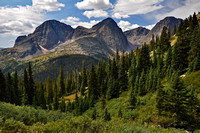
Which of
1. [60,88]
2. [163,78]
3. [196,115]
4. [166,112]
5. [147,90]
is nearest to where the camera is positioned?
[196,115]

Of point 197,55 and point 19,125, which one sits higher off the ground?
point 197,55

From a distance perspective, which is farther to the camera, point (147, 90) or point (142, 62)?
point (142, 62)

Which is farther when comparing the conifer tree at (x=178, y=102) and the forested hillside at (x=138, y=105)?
the conifer tree at (x=178, y=102)

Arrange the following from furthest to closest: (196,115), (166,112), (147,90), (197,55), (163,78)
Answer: (163,78) → (147,90) → (197,55) → (166,112) → (196,115)

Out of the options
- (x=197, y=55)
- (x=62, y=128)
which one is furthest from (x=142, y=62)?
(x=62, y=128)

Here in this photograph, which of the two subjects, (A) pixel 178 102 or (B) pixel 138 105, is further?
(B) pixel 138 105

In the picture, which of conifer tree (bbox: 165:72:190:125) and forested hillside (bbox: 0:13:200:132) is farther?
conifer tree (bbox: 165:72:190:125)

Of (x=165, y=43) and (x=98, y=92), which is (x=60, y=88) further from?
(x=165, y=43)

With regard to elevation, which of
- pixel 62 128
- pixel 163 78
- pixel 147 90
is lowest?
pixel 147 90

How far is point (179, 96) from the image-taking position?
16.9m

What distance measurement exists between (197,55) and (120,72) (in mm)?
27153

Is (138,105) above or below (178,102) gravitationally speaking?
below

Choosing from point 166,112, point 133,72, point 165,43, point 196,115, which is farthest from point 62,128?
point 165,43

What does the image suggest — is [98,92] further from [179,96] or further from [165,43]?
[165,43]
